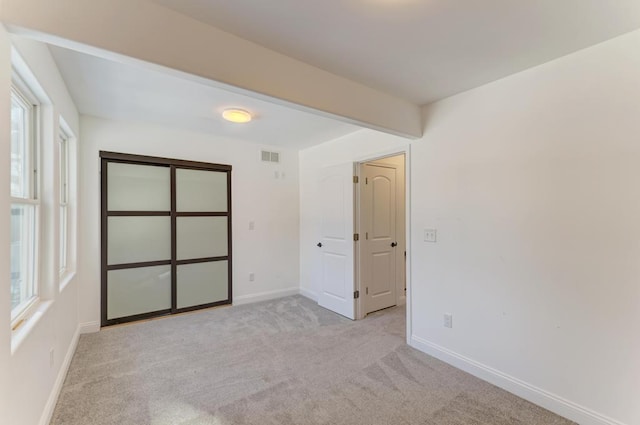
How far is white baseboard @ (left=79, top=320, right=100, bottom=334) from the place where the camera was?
3.09 meters

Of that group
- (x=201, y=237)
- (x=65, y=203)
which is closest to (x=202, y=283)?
(x=201, y=237)

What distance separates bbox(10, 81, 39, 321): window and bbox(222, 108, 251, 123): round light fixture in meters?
1.43

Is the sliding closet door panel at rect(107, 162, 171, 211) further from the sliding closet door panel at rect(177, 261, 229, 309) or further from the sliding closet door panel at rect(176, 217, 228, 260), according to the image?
the sliding closet door panel at rect(177, 261, 229, 309)

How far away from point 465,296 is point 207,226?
328 centimetres

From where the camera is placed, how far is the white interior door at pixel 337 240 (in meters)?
3.63

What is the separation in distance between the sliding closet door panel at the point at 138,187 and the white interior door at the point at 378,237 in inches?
101

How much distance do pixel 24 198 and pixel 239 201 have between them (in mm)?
2539

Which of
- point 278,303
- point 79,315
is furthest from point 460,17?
point 79,315

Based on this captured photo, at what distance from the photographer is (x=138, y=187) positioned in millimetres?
3467

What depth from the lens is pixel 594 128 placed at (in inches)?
69.9

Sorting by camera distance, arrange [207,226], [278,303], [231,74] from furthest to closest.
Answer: [278,303] < [207,226] < [231,74]

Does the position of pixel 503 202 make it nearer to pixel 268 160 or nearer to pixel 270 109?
pixel 270 109

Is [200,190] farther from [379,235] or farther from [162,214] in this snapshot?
[379,235]

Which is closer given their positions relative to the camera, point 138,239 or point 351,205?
point 138,239
